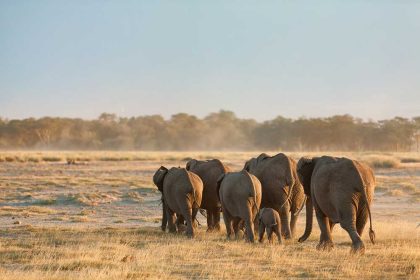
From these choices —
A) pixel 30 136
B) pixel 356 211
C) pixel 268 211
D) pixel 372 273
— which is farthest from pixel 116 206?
pixel 30 136

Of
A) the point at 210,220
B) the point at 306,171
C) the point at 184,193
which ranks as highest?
the point at 306,171

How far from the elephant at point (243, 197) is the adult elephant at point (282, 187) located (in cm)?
67

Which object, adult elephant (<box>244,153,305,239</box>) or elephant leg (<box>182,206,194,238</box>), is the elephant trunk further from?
elephant leg (<box>182,206,194,238</box>)

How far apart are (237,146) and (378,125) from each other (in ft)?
119

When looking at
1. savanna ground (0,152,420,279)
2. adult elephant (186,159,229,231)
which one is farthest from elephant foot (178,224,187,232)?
adult elephant (186,159,229,231)

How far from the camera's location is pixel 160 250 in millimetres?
14305

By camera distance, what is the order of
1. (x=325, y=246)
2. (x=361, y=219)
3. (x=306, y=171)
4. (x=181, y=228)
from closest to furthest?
(x=361, y=219)
(x=325, y=246)
(x=306, y=171)
(x=181, y=228)

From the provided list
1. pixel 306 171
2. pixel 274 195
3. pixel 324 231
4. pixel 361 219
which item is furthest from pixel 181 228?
pixel 361 219

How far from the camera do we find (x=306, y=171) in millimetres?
15164

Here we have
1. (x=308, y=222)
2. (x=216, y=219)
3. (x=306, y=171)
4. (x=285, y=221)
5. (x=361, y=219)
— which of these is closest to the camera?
(x=361, y=219)

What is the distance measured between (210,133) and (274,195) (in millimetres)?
129358

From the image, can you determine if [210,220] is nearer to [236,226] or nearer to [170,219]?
[170,219]

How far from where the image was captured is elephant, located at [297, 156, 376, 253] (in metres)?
13.6

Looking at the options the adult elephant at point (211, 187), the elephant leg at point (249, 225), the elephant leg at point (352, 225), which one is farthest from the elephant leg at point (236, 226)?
the elephant leg at point (352, 225)
